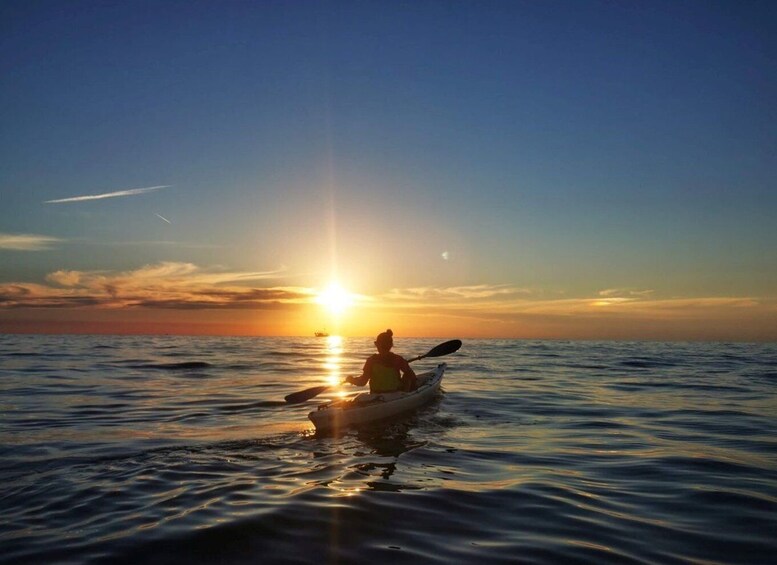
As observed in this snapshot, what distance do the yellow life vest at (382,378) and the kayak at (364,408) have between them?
177 mm

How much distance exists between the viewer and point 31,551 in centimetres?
536

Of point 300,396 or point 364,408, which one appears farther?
point 300,396

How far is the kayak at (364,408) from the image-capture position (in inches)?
484

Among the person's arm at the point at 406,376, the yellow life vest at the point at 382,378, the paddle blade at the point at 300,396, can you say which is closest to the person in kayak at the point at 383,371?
the yellow life vest at the point at 382,378

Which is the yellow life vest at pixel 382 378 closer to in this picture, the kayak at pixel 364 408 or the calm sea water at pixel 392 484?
the kayak at pixel 364 408

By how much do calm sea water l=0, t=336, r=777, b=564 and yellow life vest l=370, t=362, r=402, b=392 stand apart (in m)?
0.97

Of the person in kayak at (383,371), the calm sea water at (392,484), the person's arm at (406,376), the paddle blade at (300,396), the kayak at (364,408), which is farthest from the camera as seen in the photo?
the person's arm at (406,376)

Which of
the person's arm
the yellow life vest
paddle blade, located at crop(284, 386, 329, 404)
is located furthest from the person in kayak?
paddle blade, located at crop(284, 386, 329, 404)

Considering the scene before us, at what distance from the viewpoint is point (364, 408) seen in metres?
13.1

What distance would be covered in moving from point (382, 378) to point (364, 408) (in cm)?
155

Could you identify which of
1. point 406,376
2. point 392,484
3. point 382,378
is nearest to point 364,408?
point 382,378

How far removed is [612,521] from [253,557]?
14.0 feet

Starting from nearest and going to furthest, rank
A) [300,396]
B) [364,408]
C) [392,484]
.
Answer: [392,484], [364,408], [300,396]

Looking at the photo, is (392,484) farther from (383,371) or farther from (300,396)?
(300,396)
